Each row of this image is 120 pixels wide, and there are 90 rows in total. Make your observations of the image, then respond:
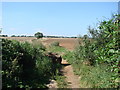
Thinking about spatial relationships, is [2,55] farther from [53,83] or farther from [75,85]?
[75,85]

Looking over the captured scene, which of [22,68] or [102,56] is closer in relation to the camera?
[102,56]

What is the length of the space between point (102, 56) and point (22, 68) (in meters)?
4.84

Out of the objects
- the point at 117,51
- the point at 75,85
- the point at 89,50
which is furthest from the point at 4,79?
the point at 89,50

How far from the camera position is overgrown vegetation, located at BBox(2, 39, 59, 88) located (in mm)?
6058

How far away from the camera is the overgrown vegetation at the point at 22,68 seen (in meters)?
6.06

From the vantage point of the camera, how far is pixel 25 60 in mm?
8195

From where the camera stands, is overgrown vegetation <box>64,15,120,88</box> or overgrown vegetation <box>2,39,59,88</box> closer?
overgrown vegetation <box>64,15,120,88</box>

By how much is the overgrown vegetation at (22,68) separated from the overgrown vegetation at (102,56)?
71.6 inches

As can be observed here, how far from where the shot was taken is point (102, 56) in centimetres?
301

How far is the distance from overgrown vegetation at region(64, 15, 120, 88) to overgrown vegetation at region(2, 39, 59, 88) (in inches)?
71.6

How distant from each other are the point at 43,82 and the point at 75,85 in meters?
1.38

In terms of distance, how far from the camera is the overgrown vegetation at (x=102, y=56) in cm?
269

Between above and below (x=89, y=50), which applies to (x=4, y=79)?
below

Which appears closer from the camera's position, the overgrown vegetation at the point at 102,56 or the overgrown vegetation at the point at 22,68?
the overgrown vegetation at the point at 102,56
